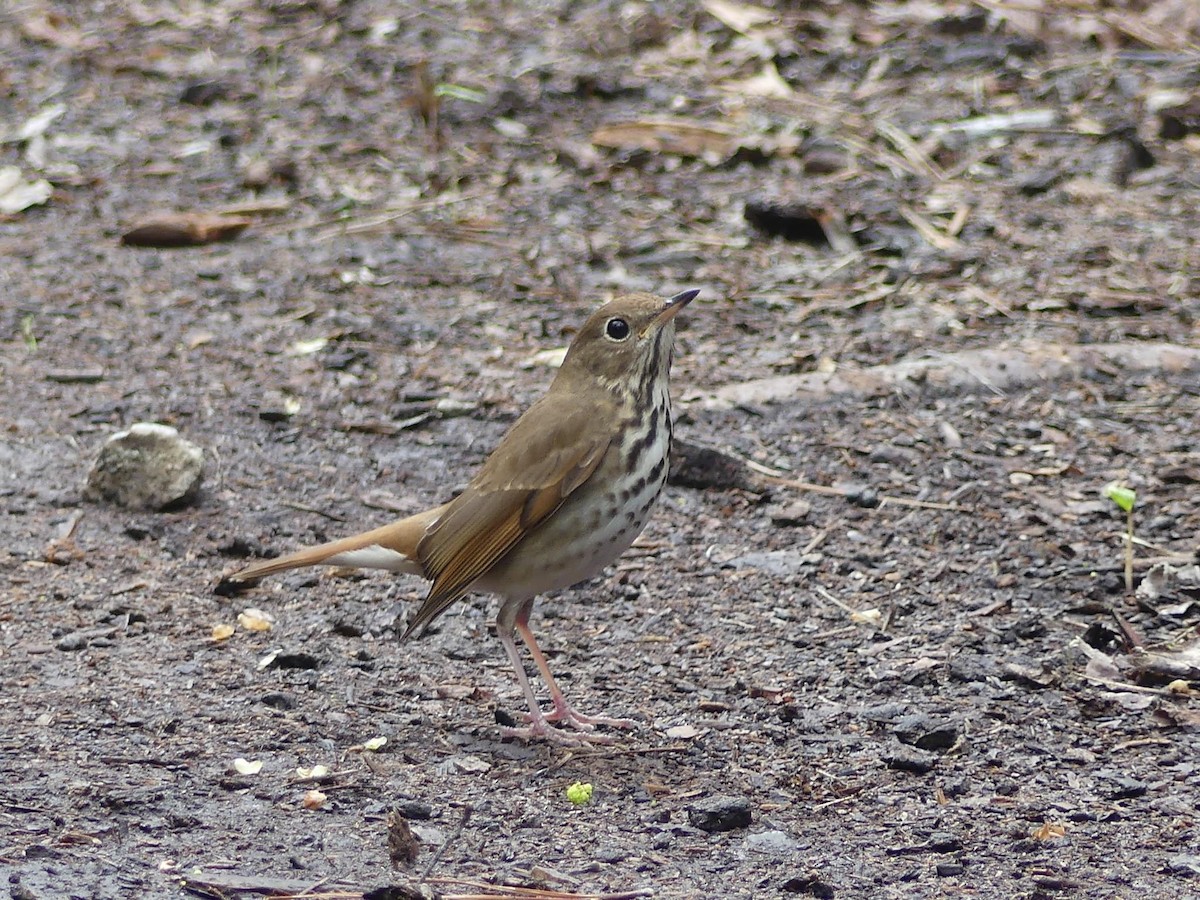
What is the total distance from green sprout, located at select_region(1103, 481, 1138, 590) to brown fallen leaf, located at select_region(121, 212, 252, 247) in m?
4.42

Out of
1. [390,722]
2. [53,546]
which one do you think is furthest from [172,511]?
[390,722]

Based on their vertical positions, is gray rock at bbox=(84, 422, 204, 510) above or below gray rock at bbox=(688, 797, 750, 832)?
below

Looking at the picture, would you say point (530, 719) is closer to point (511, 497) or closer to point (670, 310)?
point (511, 497)

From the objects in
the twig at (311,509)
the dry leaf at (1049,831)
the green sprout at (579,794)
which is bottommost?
the twig at (311,509)

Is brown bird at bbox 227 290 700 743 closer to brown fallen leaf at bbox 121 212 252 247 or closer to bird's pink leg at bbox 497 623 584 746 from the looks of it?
bird's pink leg at bbox 497 623 584 746

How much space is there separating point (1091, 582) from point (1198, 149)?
4.08 m

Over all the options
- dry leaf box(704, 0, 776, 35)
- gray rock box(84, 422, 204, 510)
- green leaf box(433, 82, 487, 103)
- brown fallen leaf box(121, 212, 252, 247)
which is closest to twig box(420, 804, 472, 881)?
gray rock box(84, 422, 204, 510)

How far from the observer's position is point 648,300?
14.4 feet

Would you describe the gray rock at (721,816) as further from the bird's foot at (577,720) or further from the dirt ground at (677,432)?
the bird's foot at (577,720)

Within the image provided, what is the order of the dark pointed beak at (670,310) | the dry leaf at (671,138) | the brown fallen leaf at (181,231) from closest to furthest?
the dark pointed beak at (670,310)
the brown fallen leaf at (181,231)
the dry leaf at (671,138)

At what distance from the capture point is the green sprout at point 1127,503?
479 cm

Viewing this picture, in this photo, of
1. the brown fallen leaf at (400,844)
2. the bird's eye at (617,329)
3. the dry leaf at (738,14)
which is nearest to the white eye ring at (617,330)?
the bird's eye at (617,329)

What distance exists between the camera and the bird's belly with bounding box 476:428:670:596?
410 centimetres

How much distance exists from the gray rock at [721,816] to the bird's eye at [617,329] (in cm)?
133
